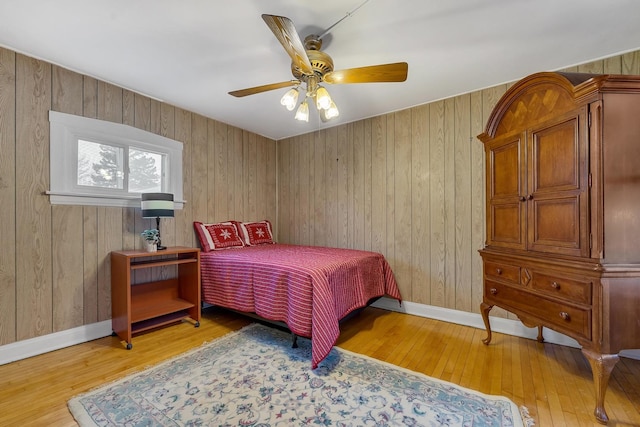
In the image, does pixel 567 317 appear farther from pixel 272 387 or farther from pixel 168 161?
pixel 168 161

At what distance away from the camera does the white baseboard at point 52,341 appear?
2014 millimetres

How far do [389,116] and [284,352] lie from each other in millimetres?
2807

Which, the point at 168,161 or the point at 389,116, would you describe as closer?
the point at 168,161

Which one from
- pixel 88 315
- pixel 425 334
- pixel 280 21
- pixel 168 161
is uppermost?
pixel 280 21

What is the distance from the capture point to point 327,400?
160 centimetres

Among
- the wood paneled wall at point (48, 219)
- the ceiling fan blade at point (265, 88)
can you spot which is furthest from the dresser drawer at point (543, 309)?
the wood paneled wall at point (48, 219)

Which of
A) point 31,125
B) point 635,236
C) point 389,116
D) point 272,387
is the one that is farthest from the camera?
point 389,116

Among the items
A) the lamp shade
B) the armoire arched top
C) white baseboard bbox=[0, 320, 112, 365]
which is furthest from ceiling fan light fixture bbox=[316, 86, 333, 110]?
white baseboard bbox=[0, 320, 112, 365]

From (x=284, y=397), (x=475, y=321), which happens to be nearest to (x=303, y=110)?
(x=284, y=397)

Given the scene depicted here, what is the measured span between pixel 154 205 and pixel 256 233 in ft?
4.79

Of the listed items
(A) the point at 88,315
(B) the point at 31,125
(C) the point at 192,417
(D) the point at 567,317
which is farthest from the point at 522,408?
(B) the point at 31,125

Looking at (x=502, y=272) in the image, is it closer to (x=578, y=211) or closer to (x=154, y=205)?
(x=578, y=211)

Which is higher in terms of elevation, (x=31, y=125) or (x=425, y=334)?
(x=31, y=125)

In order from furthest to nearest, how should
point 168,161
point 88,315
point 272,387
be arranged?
point 168,161 < point 88,315 < point 272,387
